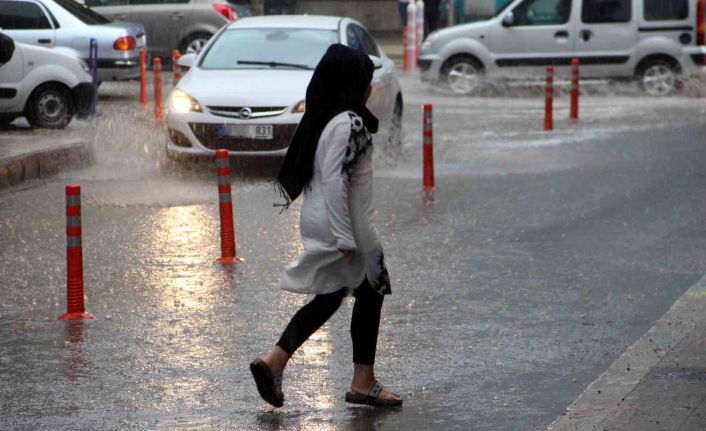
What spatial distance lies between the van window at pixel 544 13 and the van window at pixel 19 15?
25.0ft

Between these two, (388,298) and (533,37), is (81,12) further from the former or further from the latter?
(388,298)

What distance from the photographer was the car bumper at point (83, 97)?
17234 mm

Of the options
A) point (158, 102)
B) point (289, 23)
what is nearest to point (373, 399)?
point (289, 23)

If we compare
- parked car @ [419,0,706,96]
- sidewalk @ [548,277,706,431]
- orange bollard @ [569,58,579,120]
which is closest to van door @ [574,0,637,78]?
parked car @ [419,0,706,96]

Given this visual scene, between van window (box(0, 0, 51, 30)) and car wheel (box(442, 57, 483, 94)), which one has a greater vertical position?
van window (box(0, 0, 51, 30))

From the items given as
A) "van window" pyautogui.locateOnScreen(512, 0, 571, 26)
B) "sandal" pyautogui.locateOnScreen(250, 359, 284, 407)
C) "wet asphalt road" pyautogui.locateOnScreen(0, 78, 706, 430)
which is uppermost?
"van window" pyautogui.locateOnScreen(512, 0, 571, 26)

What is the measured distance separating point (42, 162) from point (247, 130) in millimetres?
2176

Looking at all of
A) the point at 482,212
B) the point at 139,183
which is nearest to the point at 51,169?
the point at 139,183

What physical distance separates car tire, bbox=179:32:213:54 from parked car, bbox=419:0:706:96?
6013mm

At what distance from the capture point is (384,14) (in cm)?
3859

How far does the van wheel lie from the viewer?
2261cm

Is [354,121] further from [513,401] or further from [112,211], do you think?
[112,211]

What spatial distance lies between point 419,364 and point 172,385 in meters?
1.19

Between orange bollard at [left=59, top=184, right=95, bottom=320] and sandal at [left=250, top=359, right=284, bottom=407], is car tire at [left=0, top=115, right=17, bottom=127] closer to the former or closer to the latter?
orange bollard at [left=59, top=184, right=95, bottom=320]
